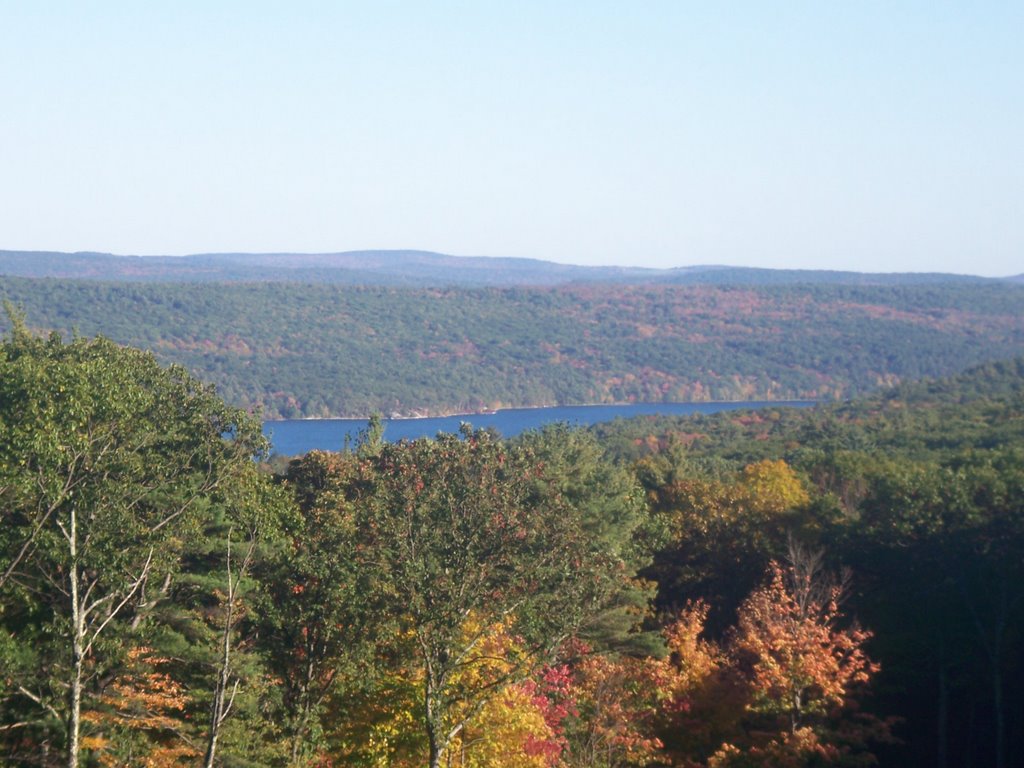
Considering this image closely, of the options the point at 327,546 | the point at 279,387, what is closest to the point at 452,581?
the point at 327,546

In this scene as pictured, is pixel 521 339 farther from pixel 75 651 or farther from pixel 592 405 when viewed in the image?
pixel 75 651

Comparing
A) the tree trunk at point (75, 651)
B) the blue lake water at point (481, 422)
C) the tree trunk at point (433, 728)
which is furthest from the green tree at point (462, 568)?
the blue lake water at point (481, 422)

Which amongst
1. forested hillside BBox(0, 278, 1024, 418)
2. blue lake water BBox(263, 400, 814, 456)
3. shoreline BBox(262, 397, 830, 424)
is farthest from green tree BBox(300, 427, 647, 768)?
shoreline BBox(262, 397, 830, 424)

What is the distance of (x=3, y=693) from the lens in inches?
508

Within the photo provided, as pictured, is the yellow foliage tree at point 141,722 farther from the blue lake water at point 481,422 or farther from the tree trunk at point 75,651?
the blue lake water at point 481,422

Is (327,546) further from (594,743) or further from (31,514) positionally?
(594,743)

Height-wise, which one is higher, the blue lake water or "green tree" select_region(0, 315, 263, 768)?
"green tree" select_region(0, 315, 263, 768)

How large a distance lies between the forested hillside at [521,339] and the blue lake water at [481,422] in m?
3.77

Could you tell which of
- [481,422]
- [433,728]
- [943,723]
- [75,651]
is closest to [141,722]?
[75,651]

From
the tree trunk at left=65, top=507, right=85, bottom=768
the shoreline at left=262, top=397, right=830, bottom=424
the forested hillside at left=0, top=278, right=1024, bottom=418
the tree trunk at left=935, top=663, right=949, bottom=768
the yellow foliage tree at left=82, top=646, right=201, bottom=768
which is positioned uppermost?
the tree trunk at left=65, top=507, right=85, bottom=768

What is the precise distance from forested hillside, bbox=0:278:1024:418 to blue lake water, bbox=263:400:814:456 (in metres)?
3.77

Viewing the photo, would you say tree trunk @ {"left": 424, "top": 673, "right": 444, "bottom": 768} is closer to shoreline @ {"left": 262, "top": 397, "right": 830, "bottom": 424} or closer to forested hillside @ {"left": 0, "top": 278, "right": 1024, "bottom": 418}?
forested hillside @ {"left": 0, "top": 278, "right": 1024, "bottom": 418}

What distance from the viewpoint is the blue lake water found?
96.6 meters

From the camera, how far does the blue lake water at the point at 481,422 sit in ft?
317
